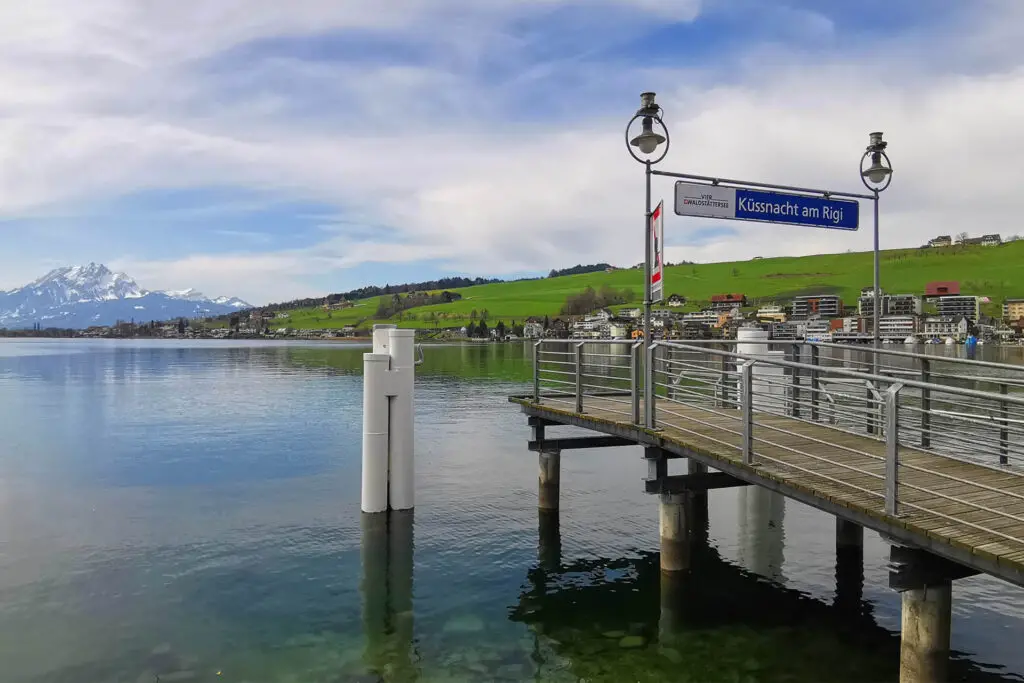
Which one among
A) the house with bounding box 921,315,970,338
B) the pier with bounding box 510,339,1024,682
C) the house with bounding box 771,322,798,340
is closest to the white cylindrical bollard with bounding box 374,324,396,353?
the pier with bounding box 510,339,1024,682

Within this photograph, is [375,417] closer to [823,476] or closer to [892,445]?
[823,476]

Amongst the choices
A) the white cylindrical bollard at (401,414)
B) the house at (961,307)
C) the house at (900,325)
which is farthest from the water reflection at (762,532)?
the house at (961,307)

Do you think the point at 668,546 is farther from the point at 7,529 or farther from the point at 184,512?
the point at 7,529

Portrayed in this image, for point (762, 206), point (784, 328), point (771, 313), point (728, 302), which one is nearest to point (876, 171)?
point (762, 206)

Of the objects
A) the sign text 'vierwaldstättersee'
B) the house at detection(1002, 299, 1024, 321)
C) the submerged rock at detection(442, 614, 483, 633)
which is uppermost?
the house at detection(1002, 299, 1024, 321)

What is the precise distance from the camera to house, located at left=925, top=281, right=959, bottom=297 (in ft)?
584

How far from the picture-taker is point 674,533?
11.7m

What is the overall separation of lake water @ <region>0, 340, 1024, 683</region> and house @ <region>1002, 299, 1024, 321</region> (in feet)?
579

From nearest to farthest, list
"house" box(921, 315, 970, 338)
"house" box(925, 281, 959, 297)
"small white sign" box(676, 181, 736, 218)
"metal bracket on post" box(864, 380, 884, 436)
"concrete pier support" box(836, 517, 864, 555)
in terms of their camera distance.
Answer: "metal bracket on post" box(864, 380, 884, 436)
"small white sign" box(676, 181, 736, 218)
"concrete pier support" box(836, 517, 864, 555)
"house" box(921, 315, 970, 338)
"house" box(925, 281, 959, 297)

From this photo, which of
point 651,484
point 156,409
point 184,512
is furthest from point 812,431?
point 156,409

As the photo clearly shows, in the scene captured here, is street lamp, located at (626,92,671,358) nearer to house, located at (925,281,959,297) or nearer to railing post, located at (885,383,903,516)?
railing post, located at (885,383,903,516)

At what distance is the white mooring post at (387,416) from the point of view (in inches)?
583

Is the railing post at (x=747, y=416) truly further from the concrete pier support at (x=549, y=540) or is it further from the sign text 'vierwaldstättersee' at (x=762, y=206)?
the concrete pier support at (x=549, y=540)

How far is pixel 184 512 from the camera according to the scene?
16.6 meters
